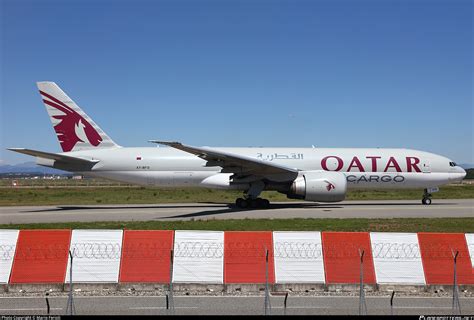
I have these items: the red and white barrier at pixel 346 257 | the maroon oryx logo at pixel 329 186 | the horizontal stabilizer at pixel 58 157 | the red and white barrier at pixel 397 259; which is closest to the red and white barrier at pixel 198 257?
the red and white barrier at pixel 346 257

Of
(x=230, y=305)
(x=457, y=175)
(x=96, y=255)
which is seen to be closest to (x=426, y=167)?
(x=457, y=175)

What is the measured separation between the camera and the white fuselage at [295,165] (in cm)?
2686

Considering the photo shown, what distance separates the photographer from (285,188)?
84.6ft

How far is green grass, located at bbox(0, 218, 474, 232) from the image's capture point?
16.6 m

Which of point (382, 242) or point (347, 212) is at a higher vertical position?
point (347, 212)

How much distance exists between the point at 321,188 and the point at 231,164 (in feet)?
16.5

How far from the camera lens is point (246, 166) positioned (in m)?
24.9

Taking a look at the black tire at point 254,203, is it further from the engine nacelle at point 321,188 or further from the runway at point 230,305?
the runway at point 230,305

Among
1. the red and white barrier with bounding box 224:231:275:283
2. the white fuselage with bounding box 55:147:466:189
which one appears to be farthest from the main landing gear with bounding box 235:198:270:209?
the red and white barrier with bounding box 224:231:275:283

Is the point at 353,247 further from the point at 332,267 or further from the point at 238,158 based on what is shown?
the point at 238,158

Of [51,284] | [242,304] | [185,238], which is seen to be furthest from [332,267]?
[51,284]

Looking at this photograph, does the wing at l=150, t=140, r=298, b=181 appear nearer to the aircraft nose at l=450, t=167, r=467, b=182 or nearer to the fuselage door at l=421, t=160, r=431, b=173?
the fuselage door at l=421, t=160, r=431, b=173

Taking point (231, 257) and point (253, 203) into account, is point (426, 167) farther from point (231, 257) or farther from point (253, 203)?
point (231, 257)

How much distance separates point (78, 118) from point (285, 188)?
13.0 meters
